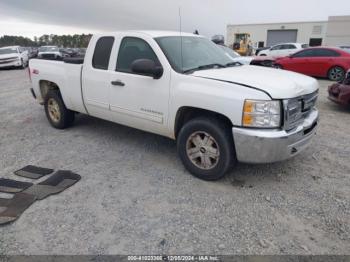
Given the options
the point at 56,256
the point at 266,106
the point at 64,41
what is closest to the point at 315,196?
the point at 266,106

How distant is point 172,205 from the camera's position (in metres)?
3.22

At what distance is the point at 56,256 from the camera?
2.49 metres

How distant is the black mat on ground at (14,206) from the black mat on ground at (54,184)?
3.7 inches

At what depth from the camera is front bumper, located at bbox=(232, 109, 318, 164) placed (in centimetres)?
314

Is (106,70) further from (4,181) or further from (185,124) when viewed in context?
(4,181)

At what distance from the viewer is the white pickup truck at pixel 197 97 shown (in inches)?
125

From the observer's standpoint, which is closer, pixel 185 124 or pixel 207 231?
pixel 207 231

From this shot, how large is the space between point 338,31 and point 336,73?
40075 millimetres

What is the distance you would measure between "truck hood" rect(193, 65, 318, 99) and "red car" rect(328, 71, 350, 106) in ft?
11.7

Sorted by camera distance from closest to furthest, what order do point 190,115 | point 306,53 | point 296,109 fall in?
point 296,109
point 190,115
point 306,53

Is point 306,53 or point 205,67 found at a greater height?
point 205,67

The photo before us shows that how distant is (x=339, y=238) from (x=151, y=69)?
9.00 ft

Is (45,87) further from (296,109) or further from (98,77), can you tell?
(296,109)

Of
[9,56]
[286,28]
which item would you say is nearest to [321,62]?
[9,56]
